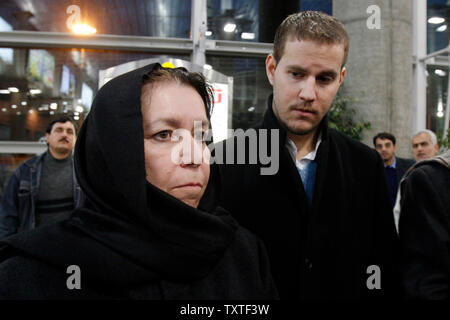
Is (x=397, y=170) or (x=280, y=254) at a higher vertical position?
(x=397, y=170)

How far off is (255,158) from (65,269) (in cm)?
74

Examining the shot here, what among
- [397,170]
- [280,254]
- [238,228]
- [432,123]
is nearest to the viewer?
[238,228]

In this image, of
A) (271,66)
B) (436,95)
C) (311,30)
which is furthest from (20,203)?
(436,95)

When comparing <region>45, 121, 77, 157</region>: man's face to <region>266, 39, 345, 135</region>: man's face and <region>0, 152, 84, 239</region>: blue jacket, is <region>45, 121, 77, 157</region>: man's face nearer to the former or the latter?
<region>0, 152, 84, 239</region>: blue jacket

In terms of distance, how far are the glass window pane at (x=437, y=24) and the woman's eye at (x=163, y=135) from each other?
5.44 meters

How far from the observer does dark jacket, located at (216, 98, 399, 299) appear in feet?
4.13

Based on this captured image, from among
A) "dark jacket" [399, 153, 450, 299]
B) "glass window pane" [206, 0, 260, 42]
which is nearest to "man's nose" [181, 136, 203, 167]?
"dark jacket" [399, 153, 450, 299]

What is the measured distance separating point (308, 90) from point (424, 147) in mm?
3211

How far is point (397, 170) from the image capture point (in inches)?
161

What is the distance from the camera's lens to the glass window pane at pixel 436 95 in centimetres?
516

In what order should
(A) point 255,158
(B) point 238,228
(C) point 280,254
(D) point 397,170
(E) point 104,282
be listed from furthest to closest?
1. (D) point 397,170
2. (A) point 255,158
3. (C) point 280,254
4. (B) point 238,228
5. (E) point 104,282

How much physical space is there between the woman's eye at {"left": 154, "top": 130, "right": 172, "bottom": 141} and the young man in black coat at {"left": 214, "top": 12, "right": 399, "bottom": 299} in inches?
15.7

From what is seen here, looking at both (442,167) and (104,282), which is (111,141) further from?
(442,167)
